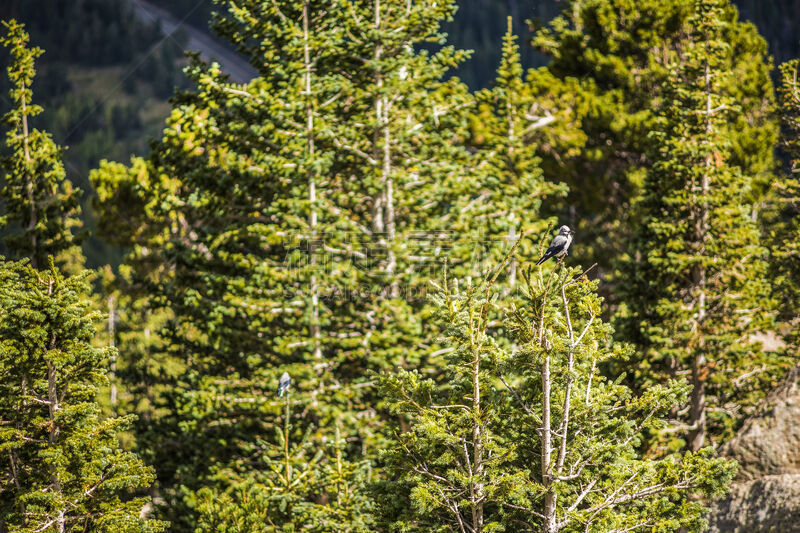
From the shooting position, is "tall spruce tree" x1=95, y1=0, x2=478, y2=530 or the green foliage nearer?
"tall spruce tree" x1=95, y1=0, x2=478, y2=530

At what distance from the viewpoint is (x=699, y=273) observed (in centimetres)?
1741

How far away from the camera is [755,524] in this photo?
12664mm

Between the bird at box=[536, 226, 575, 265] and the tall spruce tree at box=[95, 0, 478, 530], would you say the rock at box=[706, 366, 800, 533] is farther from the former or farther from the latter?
the tall spruce tree at box=[95, 0, 478, 530]

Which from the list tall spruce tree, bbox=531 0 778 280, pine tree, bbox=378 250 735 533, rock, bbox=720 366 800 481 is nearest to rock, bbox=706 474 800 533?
rock, bbox=720 366 800 481

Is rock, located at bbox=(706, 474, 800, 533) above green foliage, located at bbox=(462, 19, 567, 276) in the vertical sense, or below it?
below

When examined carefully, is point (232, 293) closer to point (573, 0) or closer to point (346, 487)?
point (346, 487)

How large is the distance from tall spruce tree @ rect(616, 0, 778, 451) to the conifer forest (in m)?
0.07

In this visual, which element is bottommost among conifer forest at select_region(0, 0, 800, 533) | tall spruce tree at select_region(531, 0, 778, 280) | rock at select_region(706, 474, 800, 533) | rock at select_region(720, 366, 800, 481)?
rock at select_region(706, 474, 800, 533)

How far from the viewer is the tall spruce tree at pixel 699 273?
16750mm

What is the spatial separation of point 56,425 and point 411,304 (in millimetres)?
8976

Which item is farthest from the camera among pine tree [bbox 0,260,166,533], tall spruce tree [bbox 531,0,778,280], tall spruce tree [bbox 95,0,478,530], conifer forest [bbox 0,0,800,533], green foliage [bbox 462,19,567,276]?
tall spruce tree [bbox 531,0,778,280]

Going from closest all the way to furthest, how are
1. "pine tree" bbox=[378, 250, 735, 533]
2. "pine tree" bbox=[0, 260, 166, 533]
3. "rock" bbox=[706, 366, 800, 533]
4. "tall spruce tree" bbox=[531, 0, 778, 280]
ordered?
1. "pine tree" bbox=[378, 250, 735, 533]
2. "pine tree" bbox=[0, 260, 166, 533]
3. "rock" bbox=[706, 366, 800, 533]
4. "tall spruce tree" bbox=[531, 0, 778, 280]

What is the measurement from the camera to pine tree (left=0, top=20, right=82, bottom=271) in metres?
17.1

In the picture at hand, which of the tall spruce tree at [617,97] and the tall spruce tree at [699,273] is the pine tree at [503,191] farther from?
the tall spruce tree at [617,97]
